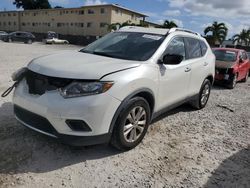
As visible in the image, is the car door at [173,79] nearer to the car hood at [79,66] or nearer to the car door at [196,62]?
the car door at [196,62]

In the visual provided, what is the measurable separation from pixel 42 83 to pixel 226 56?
29.0ft

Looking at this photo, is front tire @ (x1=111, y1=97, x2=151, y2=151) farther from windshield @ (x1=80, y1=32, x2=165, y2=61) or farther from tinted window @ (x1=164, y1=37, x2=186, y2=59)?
tinted window @ (x1=164, y1=37, x2=186, y2=59)

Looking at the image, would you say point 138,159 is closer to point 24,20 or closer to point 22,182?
point 22,182

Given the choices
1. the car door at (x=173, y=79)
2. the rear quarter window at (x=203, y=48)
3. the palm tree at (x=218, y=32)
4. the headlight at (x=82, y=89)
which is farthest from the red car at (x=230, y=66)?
the palm tree at (x=218, y=32)

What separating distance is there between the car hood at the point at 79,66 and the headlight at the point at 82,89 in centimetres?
9

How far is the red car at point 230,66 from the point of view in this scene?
9742 mm

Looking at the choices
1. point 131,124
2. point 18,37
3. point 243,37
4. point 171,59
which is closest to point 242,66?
point 171,59

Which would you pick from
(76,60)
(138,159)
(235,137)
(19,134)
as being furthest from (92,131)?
(235,137)

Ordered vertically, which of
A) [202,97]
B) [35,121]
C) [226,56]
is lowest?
[202,97]

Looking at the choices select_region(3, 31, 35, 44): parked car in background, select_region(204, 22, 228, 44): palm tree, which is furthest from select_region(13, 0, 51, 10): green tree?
select_region(204, 22, 228, 44): palm tree

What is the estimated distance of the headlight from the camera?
320 centimetres

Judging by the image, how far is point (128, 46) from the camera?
14.6 feet

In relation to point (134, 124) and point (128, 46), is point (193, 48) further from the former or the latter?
point (134, 124)

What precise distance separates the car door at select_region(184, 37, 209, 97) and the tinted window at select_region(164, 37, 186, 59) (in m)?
0.23
